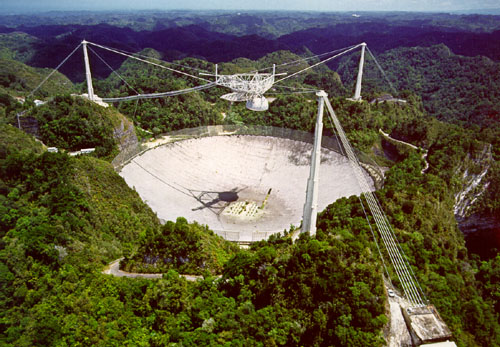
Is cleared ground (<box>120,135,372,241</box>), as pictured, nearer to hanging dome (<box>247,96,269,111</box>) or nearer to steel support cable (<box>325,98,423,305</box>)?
steel support cable (<box>325,98,423,305</box>)

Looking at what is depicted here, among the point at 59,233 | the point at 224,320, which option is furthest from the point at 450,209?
the point at 59,233

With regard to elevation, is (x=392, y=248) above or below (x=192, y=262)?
above

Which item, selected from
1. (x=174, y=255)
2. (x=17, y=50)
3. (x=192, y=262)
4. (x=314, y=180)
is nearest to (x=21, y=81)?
(x=174, y=255)

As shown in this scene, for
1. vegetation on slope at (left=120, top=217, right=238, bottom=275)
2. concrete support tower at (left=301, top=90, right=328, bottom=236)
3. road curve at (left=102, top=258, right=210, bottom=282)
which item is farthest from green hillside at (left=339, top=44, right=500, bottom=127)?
road curve at (left=102, top=258, right=210, bottom=282)

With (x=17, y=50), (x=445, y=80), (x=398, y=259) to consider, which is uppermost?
(x=17, y=50)

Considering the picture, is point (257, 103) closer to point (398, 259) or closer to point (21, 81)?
point (398, 259)

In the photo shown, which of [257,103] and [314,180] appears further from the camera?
[257,103]

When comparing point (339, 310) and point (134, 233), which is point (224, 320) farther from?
point (134, 233)
